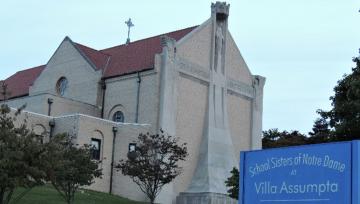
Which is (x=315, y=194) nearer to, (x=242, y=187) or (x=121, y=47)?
(x=242, y=187)

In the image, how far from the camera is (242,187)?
1408 cm

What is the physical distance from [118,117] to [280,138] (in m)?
26.3

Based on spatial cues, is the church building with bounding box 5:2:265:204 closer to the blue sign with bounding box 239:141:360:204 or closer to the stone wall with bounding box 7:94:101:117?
the stone wall with bounding box 7:94:101:117

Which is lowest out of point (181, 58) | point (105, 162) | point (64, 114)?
point (105, 162)

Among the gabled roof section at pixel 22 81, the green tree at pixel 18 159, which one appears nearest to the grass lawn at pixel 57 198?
the green tree at pixel 18 159

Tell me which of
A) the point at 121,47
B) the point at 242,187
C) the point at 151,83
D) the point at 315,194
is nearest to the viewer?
the point at 315,194

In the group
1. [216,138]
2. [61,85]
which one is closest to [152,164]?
[216,138]

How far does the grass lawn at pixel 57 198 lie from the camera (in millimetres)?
40312

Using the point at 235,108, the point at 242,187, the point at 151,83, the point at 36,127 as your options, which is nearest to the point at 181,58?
the point at 151,83

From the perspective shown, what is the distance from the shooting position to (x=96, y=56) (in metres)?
62.7

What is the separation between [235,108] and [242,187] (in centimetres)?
4911

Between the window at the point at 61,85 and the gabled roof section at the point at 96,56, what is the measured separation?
333 cm

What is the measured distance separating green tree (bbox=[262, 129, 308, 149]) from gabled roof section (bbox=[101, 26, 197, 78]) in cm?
2023

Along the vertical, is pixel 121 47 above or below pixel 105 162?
above
